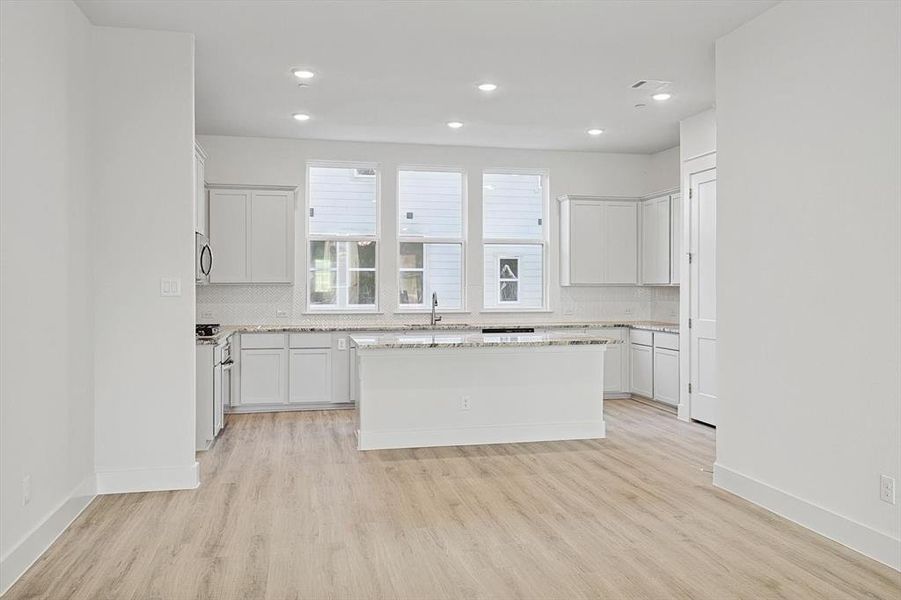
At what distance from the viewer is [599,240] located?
8.00 m

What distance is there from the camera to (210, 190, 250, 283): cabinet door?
695 centimetres

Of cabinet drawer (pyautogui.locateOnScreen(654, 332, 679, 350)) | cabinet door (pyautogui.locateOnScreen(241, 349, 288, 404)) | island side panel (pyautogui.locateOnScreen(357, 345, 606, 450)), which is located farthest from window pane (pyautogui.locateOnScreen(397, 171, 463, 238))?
island side panel (pyautogui.locateOnScreen(357, 345, 606, 450))

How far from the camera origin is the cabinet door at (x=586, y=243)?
26.0 feet

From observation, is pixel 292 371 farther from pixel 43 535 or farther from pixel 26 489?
pixel 26 489

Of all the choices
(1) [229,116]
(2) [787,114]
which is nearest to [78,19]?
(1) [229,116]

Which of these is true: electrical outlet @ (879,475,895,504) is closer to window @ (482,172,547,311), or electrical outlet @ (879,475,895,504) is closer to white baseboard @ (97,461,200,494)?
white baseboard @ (97,461,200,494)

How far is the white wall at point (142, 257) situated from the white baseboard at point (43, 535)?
0.94ft

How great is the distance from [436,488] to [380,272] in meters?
3.86

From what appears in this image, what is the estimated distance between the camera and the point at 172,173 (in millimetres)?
4207

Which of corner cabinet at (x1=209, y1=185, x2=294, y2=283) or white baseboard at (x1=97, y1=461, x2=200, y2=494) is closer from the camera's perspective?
white baseboard at (x1=97, y1=461, x2=200, y2=494)

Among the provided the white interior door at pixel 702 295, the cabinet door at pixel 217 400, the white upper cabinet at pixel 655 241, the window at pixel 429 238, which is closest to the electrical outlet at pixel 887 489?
the white interior door at pixel 702 295

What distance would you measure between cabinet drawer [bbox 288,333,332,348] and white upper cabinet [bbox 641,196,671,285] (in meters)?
3.65

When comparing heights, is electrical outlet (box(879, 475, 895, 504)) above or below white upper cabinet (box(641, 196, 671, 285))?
below

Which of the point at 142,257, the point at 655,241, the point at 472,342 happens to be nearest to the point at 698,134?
the point at 655,241
